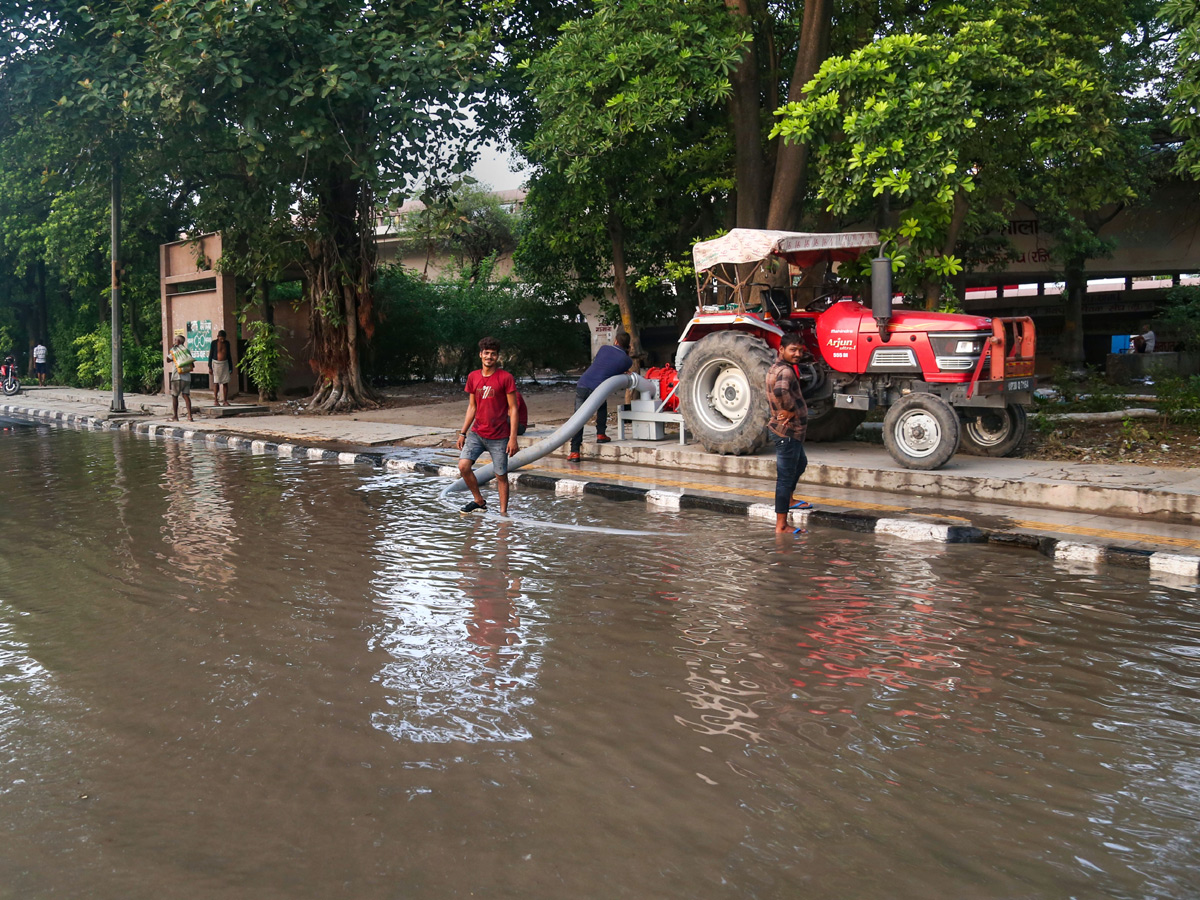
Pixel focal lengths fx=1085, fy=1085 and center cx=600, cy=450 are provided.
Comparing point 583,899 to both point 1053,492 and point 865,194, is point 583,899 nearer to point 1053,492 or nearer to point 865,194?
point 1053,492

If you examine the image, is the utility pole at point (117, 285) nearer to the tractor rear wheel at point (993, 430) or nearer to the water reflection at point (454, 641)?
the water reflection at point (454, 641)

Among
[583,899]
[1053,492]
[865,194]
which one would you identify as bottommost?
[583,899]

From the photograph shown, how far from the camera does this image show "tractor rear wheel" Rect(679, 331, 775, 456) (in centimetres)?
1273

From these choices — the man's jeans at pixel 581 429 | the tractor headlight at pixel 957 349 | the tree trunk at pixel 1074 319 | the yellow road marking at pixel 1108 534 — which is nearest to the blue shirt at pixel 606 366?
the man's jeans at pixel 581 429

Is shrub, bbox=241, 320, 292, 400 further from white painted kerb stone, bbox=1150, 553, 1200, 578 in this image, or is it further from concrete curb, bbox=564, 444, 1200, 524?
white painted kerb stone, bbox=1150, 553, 1200, 578

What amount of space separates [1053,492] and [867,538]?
231 centimetres

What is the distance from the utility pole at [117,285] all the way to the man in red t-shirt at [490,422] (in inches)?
650

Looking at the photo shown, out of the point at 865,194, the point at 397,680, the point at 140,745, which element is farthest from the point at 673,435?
the point at 140,745

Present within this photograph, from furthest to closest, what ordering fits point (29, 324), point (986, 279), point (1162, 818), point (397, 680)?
point (29, 324) → point (986, 279) → point (397, 680) → point (1162, 818)

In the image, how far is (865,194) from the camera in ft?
42.5

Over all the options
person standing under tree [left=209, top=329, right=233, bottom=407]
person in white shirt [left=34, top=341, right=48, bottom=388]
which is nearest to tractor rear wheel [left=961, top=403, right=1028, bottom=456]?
person standing under tree [left=209, top=329, right=233, bottom=407]

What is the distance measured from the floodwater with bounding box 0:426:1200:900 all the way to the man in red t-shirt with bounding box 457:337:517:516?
1841 millimetres

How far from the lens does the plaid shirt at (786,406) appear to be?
9711 millimetres

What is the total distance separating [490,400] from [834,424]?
5655 mm
